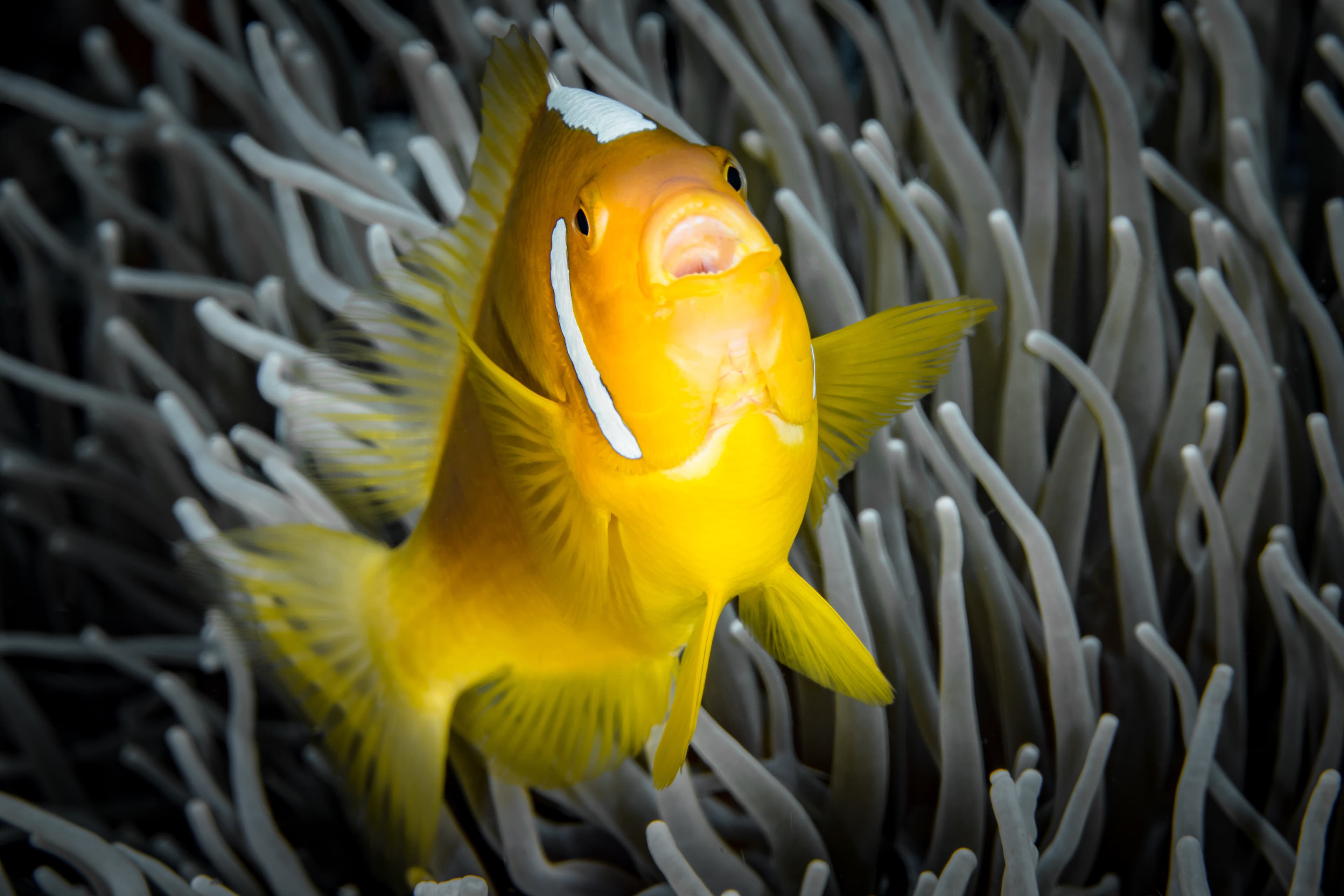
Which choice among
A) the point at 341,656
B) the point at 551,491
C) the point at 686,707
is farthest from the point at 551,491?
the point at 341,656

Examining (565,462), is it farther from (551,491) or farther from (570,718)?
(570,718)

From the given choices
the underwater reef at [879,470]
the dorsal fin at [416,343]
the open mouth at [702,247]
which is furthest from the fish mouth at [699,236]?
the underwater reef at [879,470]

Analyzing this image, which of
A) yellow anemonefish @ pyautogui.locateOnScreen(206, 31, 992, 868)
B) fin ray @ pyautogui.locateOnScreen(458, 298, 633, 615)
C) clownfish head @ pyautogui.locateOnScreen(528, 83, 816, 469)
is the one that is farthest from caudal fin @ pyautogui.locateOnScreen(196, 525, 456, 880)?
clownfish head @ pyautogui.locateOnScreen(528, 83, 816, 469)

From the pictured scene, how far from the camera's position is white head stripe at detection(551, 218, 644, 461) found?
0.42m

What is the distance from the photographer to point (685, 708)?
438mm

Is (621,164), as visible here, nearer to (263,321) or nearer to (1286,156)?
(263,321)

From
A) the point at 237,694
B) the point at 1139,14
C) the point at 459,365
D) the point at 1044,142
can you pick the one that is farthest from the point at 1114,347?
the point at 237,694

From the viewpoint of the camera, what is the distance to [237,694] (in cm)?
86

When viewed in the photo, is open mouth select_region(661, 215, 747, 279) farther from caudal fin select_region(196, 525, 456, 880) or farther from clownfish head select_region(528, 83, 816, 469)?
caudal fin select_region(196, 525, 456, 880)

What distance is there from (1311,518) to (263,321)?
1.06m

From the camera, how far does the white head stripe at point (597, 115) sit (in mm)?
448

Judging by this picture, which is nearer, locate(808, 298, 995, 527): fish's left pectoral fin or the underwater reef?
locate(808, 298, 995, 527): fish's left pectoral fin

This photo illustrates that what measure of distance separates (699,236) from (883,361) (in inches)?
6.8

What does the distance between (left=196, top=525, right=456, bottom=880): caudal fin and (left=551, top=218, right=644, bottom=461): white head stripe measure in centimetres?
33
